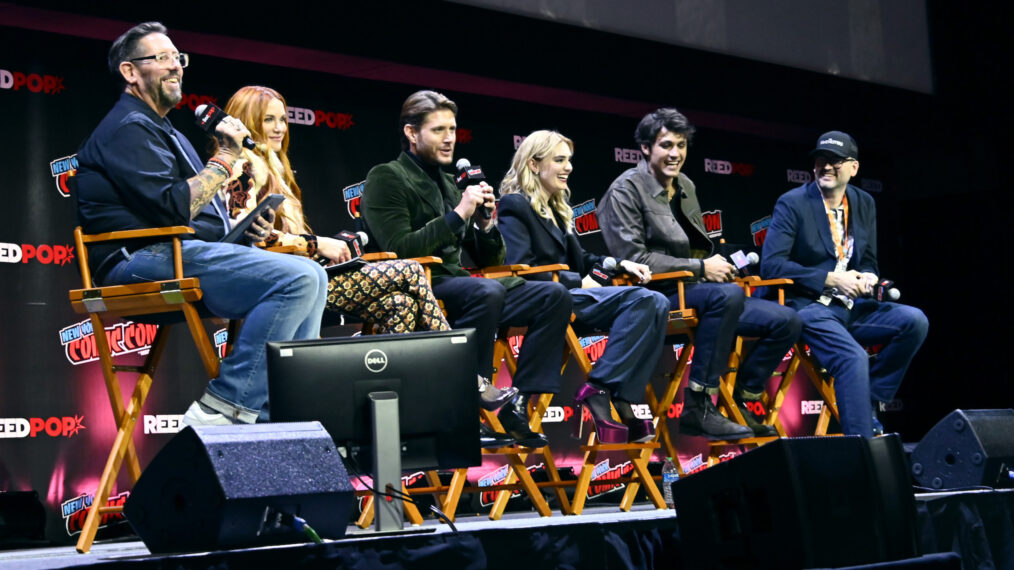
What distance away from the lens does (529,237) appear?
4.43 m

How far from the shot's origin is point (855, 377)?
4688 millimetres

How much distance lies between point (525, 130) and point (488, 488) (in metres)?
2.51

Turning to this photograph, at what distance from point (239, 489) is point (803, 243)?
349cm

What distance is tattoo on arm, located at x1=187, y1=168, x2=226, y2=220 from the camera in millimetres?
3160

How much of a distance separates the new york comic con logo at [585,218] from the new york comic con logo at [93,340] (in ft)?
7.58

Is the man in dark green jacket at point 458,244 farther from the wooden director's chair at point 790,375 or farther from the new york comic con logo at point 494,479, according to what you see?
the new york comic con logo at point 494,479

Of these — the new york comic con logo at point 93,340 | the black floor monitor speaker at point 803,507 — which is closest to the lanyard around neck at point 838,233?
the black floor monitor speaker at point 803,507

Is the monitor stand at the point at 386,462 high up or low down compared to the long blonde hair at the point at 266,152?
down

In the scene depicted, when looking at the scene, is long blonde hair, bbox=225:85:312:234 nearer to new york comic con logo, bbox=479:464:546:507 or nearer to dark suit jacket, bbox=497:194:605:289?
dark suit jacket, bbox=497:194:605:289

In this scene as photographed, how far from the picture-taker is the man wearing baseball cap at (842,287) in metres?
4.73

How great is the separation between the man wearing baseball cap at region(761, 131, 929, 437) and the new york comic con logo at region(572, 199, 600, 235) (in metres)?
1.26

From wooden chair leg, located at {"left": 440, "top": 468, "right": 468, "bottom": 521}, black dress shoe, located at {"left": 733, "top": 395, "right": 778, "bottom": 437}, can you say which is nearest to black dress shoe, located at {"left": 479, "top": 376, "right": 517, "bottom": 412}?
wooden chair leg, located at {"left": 440, "top": 468, "right": 468, "bottom": 521}

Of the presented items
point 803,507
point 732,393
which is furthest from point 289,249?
point 732,393

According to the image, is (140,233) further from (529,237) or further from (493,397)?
(529,237)
